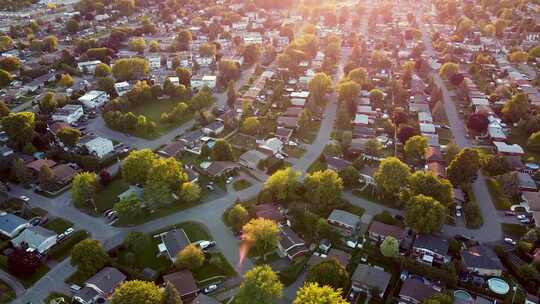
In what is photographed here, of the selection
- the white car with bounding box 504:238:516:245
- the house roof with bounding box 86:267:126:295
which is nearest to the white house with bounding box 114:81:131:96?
the house roof with bounding box 86:267:126:295

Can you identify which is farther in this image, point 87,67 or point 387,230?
point 87,67

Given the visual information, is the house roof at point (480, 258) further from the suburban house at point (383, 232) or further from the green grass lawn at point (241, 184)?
the green grass lawn at point (241, 184)

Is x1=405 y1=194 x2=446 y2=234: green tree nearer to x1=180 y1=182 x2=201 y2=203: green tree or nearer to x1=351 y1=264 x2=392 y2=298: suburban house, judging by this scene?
x1=351 y1=264 x2=392 y2=298: suburban house

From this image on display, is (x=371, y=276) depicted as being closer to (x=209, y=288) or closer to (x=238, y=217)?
(x=238, y=217)

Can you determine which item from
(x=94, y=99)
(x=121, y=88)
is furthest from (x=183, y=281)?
(x=121, y=88)

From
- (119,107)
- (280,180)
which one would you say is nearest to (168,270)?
(280,180)

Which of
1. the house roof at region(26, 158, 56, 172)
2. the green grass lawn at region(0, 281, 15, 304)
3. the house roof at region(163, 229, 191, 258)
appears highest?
the house roof at region(163, 229, 191, 258)
